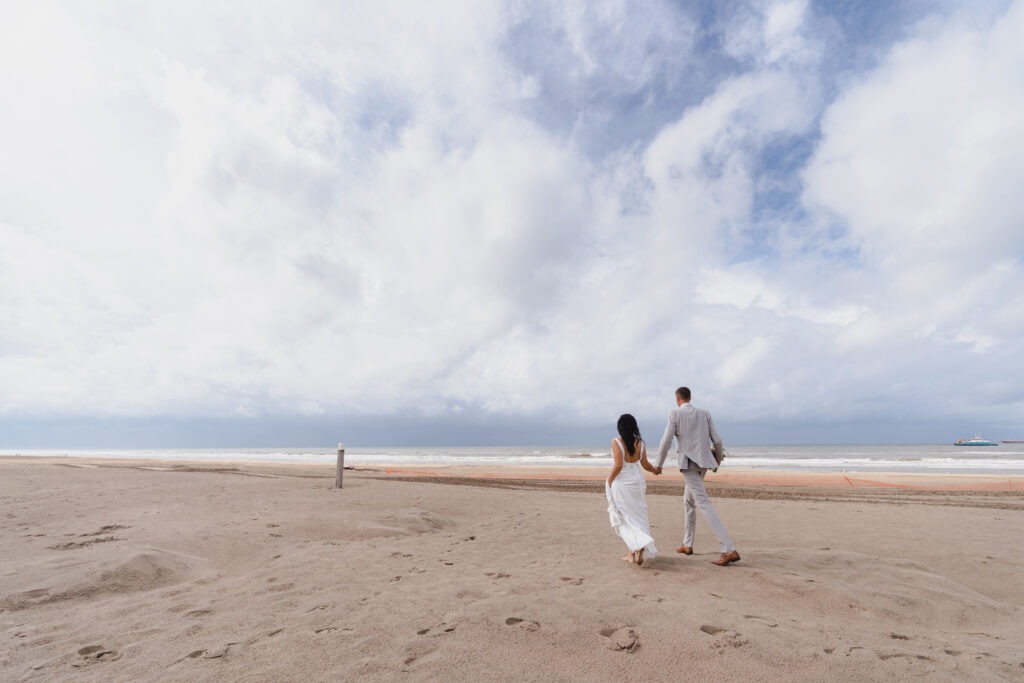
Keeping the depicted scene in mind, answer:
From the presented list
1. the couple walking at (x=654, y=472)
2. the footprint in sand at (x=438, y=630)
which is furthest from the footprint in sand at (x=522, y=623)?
the couple walking at (x=654, y=472)

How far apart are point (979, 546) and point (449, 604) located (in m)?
8.30

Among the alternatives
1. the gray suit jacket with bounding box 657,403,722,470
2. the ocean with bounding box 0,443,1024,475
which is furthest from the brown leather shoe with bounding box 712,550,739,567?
the ocean with bounding box 0,443,1024,475

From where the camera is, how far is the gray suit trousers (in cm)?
614

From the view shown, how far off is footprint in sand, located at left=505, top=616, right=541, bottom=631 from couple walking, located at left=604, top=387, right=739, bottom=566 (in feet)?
7.77

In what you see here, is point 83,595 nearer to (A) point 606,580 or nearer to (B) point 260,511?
(B) point 260,511

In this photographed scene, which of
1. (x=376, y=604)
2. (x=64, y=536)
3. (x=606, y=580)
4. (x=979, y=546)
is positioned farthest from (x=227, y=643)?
(x=979, y=546)

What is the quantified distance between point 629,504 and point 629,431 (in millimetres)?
936

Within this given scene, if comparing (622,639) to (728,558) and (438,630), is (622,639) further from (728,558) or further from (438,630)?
(728,558)

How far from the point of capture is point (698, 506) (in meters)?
6.39

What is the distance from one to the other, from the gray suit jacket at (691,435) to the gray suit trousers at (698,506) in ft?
0.39

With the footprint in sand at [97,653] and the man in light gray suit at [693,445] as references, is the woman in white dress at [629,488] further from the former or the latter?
the footprint in sand at [97,653]

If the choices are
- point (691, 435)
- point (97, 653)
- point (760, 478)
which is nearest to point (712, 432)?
point (691, 435)

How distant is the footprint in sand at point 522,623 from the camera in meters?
3.84

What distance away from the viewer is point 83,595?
499 cm
